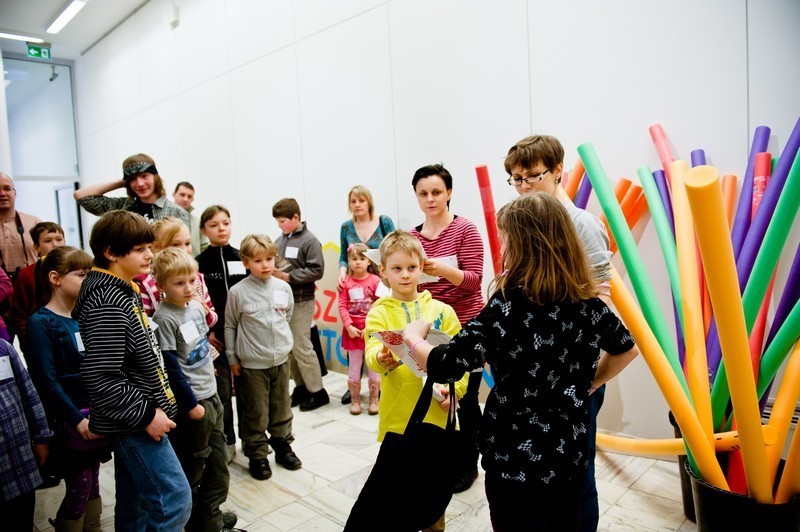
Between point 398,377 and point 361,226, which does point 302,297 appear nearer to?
point 361,226

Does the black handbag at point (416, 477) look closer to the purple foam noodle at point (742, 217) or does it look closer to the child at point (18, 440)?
the child at point (18, 440)

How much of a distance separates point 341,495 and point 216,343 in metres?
0.99

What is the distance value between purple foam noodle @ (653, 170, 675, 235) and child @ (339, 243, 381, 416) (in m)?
1.85

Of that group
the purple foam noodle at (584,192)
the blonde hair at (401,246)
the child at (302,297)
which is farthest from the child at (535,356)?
the child at (302,297)

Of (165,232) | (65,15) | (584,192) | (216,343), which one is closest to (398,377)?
(216,343)

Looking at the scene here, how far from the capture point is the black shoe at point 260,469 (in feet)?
8.63

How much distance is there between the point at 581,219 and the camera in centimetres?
161

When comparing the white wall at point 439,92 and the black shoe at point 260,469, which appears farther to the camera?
the black shoe at point 260,469

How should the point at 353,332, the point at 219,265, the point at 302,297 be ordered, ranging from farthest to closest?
the point at 302,297 → the point at 353,332 → the point at 219,265

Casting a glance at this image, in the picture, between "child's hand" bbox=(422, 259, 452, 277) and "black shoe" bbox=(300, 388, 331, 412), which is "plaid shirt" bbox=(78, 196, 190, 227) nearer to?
"black shoe" bbox=(300, 388, 331, 412)

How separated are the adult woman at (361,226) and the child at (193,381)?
1753mm

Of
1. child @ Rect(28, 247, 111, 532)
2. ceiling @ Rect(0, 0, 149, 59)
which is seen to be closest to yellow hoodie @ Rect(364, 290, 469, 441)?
child @ Rect(28, 247, 111, 532)

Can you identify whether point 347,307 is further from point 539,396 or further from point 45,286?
point 539,396

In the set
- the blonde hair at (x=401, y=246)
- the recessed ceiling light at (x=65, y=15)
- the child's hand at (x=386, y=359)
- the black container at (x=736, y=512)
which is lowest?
the black container at (x=736, y=512)
